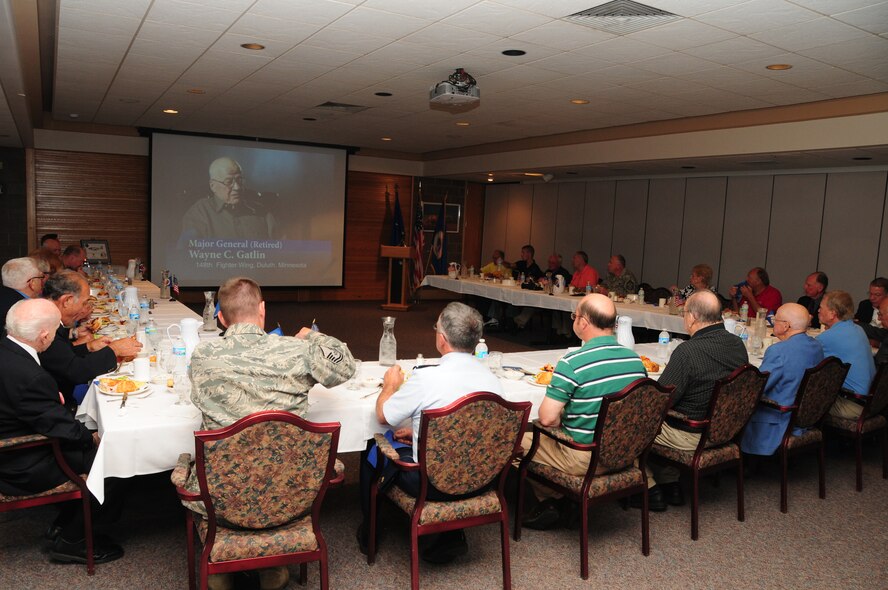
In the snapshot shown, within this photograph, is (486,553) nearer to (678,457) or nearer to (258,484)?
(678,457)

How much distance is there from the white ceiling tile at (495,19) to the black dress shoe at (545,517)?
9.81ft

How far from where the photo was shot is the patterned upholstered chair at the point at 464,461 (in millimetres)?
2557

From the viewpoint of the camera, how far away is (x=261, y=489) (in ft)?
7.52

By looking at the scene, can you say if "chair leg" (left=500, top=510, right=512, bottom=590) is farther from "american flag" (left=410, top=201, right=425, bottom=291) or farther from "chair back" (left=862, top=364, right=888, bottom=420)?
"american flag" (left=410, top=201, right=425, bottom=291)

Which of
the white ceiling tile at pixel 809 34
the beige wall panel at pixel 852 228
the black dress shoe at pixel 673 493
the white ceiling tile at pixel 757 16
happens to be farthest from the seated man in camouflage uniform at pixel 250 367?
the beige wall panel at pixel 852 228

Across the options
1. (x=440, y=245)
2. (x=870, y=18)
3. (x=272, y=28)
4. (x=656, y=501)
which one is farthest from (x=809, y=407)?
(x=440, y=245)

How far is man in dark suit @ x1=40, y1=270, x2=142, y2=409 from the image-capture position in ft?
10.1

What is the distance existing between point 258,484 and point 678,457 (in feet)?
7.48

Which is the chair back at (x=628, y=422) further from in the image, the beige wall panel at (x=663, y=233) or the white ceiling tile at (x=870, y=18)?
the beige wall panel at (x=663, y=233)

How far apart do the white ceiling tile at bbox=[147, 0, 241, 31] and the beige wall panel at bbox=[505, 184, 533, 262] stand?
363 inches

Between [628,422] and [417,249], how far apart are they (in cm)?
1018

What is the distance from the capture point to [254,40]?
5156 millimetres

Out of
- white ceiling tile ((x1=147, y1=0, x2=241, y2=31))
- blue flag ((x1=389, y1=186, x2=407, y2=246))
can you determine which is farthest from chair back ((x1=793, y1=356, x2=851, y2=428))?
blue flag ((x1=389, y1=186, x2=407, y2=246))

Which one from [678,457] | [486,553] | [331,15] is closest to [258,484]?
[486,553]
